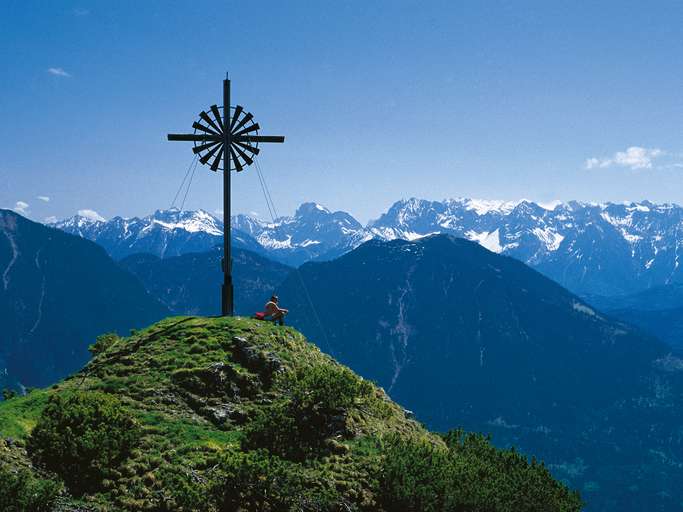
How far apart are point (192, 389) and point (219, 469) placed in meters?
8.72

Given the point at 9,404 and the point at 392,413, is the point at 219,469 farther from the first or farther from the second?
the point at 392,413

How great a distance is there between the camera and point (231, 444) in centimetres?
2958

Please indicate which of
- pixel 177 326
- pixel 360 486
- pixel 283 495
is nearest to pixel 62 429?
pixel 283 495

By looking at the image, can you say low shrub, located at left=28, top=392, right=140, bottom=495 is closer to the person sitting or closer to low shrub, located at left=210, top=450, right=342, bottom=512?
low shrub, located at left=210, top=450, right=342, bottom=512

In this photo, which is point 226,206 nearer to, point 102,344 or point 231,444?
point 102,344

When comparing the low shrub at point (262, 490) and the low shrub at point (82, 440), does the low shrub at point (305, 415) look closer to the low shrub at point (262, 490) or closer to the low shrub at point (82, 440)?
the low shrub at point (262, 490)

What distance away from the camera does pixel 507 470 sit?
37.8 meters

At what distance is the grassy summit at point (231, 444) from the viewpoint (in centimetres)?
2494

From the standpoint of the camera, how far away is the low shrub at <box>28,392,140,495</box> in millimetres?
25141

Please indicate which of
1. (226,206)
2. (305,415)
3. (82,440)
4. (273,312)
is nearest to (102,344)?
(273,312)

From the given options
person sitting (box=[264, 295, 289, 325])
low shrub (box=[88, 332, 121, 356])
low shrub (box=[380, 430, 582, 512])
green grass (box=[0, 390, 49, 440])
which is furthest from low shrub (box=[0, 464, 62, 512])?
person sitting (box=[264, 295, 289, 325])

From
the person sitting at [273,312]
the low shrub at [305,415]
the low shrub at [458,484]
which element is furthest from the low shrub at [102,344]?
the low shrub at [458,484]

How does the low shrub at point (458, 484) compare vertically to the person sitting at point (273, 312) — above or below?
below

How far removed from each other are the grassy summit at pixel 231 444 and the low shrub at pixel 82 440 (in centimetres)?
6
